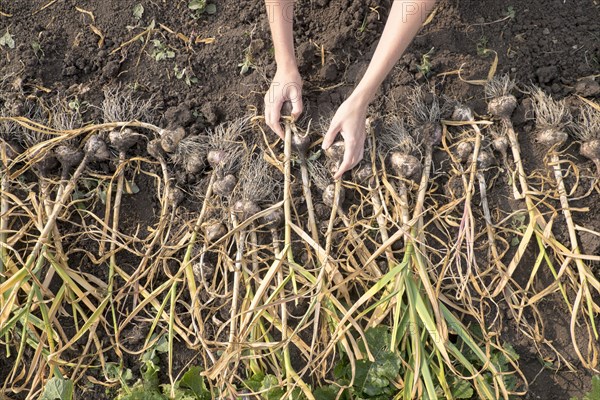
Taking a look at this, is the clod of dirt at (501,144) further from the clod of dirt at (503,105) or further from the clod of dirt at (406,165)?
the clod of dirt at (406,165)

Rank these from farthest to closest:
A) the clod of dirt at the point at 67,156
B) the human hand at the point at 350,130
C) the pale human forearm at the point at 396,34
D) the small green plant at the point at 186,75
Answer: the small green plant at the point at 186,75 < the clod of dirt at the point at 67,156 < the human hand at the point at 350,130 < the pale human forearm at the point at 396,34

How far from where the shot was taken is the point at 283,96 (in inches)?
64.6

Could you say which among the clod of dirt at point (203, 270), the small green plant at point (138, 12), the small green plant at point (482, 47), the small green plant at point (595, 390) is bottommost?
the small green plant at point (595, 390)

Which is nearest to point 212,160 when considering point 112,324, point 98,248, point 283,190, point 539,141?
point 283,190

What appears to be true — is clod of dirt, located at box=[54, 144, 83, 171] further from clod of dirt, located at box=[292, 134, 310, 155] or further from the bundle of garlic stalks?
clod of dirt, located at box=[292, 134, 310, 155]

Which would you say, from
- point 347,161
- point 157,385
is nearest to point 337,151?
point 347,161

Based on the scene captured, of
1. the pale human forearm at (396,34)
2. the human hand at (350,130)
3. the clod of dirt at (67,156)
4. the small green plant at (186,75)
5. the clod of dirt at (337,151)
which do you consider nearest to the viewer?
the pale human forearm at (396,34)

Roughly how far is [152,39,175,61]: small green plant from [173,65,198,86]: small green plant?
0.17 ft

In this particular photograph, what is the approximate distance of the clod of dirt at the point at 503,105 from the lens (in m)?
1.65

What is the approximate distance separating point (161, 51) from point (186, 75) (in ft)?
0.42

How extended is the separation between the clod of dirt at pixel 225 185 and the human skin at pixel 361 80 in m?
0.19

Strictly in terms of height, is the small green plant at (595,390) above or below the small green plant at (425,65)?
below

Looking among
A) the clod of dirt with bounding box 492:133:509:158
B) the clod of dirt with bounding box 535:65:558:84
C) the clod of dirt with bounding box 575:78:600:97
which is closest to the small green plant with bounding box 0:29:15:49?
the clod of dirt with bounding box 492:133:509:158

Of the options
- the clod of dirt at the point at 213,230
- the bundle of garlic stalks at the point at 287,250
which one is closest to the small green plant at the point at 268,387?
the bundle of garlic stalks at the point at 287,250
